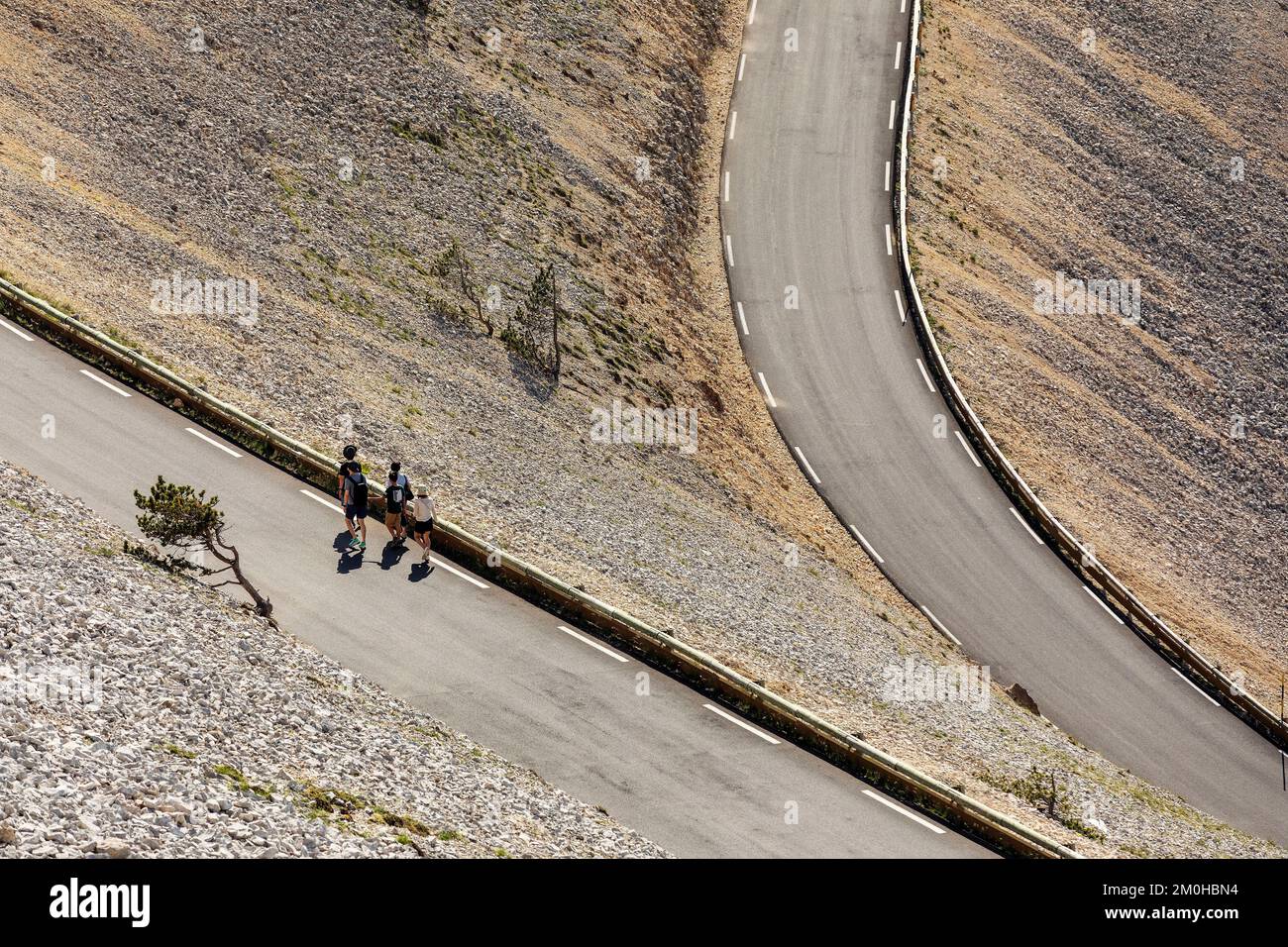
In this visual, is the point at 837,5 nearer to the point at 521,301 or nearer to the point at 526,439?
the point at 521,301

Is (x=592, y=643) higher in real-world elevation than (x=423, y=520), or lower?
lower

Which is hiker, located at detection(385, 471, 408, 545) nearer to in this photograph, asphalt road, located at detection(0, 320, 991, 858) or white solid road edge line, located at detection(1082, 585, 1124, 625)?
asphalt road, located at detection(0, 320, 991, 858)

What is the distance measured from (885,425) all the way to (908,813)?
717 inches

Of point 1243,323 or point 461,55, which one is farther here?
point 1243,323

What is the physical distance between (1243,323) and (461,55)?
28.7 metres

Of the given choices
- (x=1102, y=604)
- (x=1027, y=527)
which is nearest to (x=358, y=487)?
(x=1027, y=527)

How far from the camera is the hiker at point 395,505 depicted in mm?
23484

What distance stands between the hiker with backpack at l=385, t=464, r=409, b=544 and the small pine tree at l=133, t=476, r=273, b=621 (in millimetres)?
2886

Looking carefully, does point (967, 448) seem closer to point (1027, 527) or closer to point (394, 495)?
point (1027, 527)

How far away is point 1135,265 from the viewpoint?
154ft

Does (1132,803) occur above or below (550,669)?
below

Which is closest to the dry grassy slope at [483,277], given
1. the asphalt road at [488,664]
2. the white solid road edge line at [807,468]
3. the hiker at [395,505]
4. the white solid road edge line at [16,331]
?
the white solid road edge line at [807,468]
